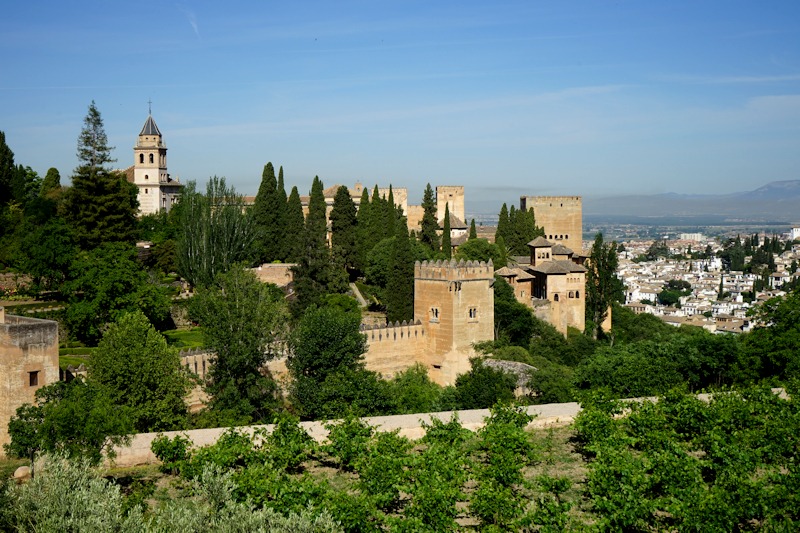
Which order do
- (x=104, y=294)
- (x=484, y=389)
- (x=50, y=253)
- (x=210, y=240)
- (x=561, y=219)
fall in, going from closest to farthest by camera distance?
(x=484, y=389) < (x=104, y=294) < (x=50, y=253) < (x=210, y=240) < (x=561, y=219)

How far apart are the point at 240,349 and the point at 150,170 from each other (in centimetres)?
4777

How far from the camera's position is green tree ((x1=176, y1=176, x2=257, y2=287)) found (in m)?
36.7

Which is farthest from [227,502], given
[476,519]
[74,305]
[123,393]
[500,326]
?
[500,326]

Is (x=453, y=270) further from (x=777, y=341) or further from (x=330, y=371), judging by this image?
(x=777, y=341)

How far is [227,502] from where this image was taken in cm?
1192

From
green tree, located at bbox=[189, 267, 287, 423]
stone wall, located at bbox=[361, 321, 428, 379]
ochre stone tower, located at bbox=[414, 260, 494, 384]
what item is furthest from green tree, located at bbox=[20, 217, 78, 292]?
ochre stone tower, located at bbox=[414, 260, 494, 384]

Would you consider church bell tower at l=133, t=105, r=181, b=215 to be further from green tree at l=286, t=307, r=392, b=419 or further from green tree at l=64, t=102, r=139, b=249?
green tree at l=286, t=307, r=392, b=419

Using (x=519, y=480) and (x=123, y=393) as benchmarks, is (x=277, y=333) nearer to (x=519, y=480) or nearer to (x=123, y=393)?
(x=123, y=393)

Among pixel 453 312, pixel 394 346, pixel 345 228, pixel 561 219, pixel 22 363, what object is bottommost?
pixel 394 346

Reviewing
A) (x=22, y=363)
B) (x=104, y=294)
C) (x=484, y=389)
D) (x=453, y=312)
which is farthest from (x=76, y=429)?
(x=453, y=312)

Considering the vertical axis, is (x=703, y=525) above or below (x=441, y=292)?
below

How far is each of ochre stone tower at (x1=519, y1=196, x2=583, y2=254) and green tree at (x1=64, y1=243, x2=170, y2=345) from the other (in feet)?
111

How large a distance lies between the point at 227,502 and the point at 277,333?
43.9 feet

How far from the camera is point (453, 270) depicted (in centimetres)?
3120
